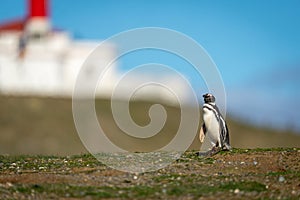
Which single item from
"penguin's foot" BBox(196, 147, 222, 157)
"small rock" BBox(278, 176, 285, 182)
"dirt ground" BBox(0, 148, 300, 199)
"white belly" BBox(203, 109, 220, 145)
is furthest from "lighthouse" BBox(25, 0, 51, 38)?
"small rock" BBox(278, 176, 285, 182)

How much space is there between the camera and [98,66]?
315 feet

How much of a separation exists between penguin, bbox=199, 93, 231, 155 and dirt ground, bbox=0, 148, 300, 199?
0.52 meters

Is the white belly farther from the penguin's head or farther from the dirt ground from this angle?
Answer: the dirt ground

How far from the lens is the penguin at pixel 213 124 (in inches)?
867

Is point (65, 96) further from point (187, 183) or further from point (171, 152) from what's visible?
point (187, 183)

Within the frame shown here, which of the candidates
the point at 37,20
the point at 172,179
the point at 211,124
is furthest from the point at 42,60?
the point at 172,179

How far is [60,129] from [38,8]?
27.5m

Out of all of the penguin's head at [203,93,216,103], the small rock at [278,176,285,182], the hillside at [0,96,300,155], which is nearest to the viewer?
the small rock at [278,176,285,182]

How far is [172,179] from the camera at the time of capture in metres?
18.1

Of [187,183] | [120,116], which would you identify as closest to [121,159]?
[187,183]

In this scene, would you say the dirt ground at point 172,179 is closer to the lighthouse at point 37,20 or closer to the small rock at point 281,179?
the small rock at point 281,179

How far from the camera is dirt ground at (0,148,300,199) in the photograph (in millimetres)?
16344

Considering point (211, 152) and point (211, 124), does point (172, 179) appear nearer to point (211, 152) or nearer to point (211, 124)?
point (211, 152)

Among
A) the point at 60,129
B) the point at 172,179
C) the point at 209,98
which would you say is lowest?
the point at 172,179
